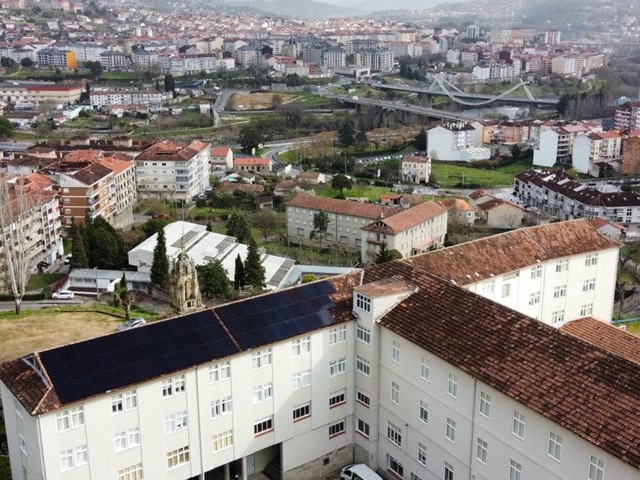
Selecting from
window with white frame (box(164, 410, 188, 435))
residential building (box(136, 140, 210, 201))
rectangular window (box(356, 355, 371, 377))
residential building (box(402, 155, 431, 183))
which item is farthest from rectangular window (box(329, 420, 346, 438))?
residential building (box(402, 155, 431, 183))

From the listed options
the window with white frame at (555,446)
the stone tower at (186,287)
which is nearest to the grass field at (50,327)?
the stone tower at (186,287)

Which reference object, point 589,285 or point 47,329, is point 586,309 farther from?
point 47,329

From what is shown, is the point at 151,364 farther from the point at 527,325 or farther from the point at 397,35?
the point at 397,35

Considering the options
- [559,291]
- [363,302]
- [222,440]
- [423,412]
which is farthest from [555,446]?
[559,291]

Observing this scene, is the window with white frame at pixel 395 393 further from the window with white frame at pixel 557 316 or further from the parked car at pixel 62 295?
the parked car at pixel 62 295

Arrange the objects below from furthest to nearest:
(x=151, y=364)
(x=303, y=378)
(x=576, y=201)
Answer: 1. (x=576, y=201)
2. (x=303, y=378)
3. (x=151, y=364)

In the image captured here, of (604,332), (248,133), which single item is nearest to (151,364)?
(604,332)
